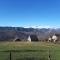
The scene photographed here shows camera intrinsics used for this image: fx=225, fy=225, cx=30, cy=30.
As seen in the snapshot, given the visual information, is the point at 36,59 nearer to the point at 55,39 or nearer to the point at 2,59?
the point at 2,59

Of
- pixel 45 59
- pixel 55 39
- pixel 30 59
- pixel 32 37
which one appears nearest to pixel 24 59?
pixel 30 59

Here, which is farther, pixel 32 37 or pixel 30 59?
pixel 32 37

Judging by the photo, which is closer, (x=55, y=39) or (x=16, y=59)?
(x=16, y=59)

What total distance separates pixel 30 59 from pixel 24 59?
57 centimetres

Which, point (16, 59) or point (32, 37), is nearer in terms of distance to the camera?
A: point (16, 59)

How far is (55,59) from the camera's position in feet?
67.3

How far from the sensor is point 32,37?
7875 cm

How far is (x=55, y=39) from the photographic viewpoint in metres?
70.5

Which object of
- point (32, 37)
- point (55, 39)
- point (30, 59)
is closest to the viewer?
point (30, 59)

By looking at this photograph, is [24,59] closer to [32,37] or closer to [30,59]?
[30,59]

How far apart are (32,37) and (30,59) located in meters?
59.3

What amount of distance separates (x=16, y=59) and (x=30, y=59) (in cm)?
131

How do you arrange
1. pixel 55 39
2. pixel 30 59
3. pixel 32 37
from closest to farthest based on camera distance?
1. pixel 30 59
2. pixel 55 39
3. pixel 32 37

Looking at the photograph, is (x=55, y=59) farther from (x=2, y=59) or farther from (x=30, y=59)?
(x=2, y=59)
